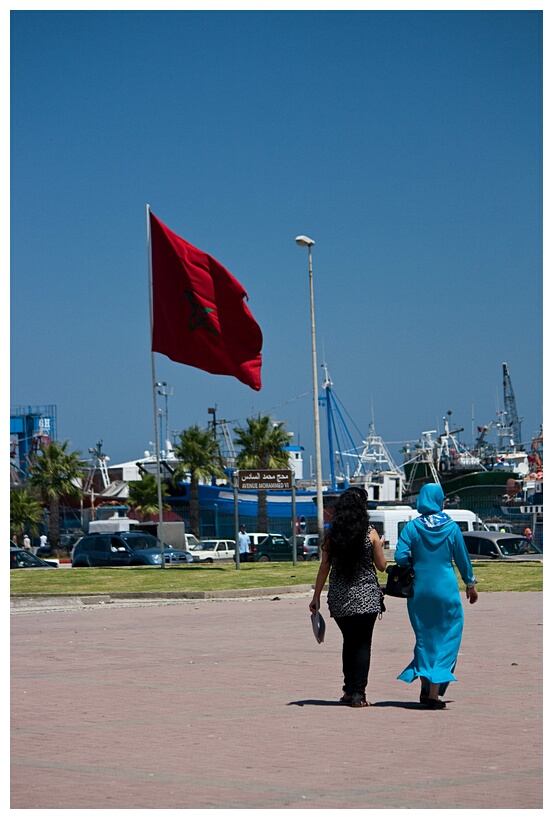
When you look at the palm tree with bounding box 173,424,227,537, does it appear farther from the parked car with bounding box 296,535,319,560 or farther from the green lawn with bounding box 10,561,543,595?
the green lawn with bounding box 10,561,543,595

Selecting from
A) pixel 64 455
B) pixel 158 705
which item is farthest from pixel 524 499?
pixel 158 705

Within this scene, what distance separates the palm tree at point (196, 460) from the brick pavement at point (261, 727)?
2116 inches

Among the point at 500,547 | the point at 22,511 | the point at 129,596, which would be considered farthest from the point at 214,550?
the point at 129,596

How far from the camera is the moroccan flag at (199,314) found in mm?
27859

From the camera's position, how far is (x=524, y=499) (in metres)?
90.5

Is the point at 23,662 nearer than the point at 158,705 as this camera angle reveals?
No

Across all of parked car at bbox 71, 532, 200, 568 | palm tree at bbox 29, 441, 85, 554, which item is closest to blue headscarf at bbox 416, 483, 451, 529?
parked car at bbox 71, 532, 200, 568

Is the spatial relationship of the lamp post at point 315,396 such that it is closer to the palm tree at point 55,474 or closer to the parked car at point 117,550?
the parked car at point 117,550

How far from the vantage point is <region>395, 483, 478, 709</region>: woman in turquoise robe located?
8570 mm

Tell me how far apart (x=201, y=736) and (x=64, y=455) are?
5984 centimetres

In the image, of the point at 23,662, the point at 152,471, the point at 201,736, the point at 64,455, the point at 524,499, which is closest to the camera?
the point at 201,736

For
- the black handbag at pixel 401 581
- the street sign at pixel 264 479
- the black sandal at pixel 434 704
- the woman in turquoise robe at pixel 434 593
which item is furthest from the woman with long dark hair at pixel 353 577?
the street sign at pixel 264 479
